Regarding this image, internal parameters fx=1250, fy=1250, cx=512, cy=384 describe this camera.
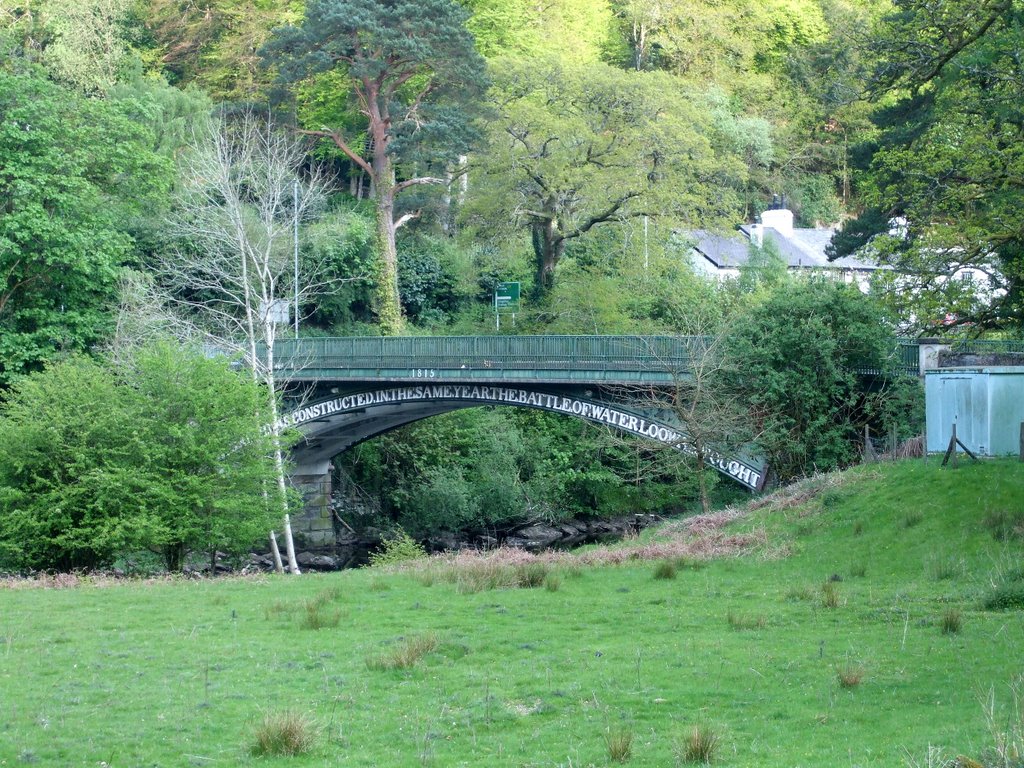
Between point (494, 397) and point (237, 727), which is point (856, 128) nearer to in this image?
point (494, 397)

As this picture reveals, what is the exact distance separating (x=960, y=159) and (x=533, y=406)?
58.6 ft

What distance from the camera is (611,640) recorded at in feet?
46.9

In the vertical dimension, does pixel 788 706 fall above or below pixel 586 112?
below

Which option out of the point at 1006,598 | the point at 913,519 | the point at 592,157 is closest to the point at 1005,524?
the point at 913,519

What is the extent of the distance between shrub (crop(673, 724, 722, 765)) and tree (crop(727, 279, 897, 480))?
19.1 meters

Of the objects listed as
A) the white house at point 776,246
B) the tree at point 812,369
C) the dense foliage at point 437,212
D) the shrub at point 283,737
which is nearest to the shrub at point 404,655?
the shrub at point 283,737

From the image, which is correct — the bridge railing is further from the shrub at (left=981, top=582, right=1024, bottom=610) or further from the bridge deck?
the shrub at (left=981, top=582, right=1024, bottom=610)

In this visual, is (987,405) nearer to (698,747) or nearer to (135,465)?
(698,747)

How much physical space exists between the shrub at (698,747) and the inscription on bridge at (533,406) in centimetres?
1960

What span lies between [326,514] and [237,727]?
37.1 metres

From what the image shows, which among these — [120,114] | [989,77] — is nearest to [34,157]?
[120,114]

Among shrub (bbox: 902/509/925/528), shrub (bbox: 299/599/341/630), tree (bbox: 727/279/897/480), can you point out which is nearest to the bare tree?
tree (bbox: 727/279/897/480)

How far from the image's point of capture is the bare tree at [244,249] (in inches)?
1287

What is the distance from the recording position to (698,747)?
9.14m
